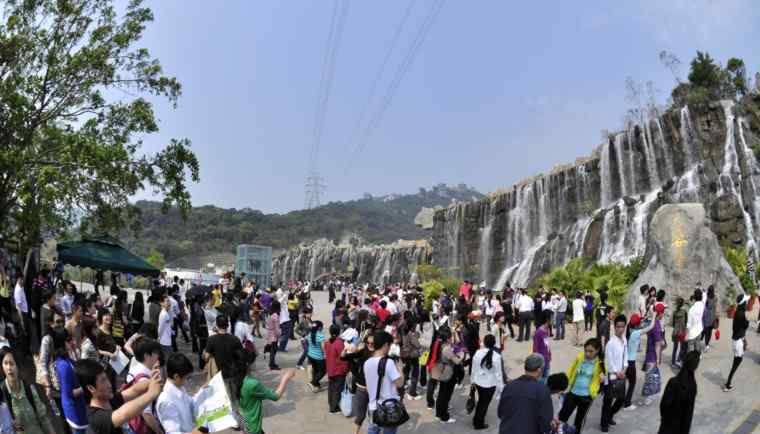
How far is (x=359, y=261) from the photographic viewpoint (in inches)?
3039

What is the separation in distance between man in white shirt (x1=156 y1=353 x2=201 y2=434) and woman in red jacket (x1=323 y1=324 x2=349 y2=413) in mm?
4830

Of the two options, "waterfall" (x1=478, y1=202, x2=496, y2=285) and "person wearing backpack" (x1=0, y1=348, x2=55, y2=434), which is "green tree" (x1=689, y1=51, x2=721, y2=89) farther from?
"person wearing backpack" (x1=0, y1=348, x2=55, y2=434)

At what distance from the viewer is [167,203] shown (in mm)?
13055

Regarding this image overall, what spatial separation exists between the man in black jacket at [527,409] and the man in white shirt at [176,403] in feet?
8.42

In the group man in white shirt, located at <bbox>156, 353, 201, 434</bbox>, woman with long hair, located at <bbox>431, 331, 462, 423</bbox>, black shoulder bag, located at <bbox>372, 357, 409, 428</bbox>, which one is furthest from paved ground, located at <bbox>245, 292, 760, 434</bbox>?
man in white shirt, located at <bbox>156, 353, 201, 434</bbox>

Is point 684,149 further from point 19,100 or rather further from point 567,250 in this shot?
point 19,100

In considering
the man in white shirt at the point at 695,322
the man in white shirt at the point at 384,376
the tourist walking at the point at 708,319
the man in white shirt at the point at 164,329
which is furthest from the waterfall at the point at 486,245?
the man in white shirt at the point at 384,376

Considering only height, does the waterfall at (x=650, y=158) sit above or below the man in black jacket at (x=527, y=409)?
above

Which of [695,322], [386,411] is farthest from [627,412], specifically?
[386,411]

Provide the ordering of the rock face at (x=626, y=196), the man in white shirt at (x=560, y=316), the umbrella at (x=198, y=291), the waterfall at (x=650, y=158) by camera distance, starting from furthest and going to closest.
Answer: the waterfall at (x=650, y=158), the rock face at (x=626, y=196), the man in white shirt at (x=560, y=316), the umbrella at (x=198, y=291)

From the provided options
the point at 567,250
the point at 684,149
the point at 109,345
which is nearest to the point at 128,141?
the point at 109,345

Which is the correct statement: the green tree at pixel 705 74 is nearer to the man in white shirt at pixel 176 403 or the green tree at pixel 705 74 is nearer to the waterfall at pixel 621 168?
the waterfall at pixel 621 168

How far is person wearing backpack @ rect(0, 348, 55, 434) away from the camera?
18.6 ft

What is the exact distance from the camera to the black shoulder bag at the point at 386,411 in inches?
256
